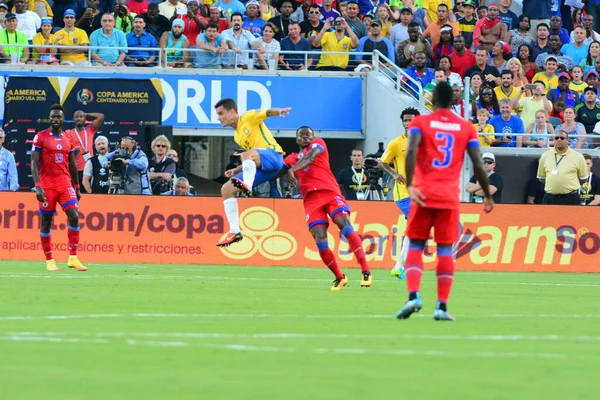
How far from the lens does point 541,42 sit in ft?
98.9

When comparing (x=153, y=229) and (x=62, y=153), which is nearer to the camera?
(x=62, y=153)

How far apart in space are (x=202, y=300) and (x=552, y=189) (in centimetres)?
1220

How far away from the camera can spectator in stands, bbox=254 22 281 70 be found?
27625 millimetres

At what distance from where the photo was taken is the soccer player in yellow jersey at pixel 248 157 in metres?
14.6

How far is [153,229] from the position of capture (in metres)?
22.4

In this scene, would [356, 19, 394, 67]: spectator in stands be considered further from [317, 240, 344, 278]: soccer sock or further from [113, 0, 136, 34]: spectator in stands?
[317, 240, 344, 278]: soccer sock

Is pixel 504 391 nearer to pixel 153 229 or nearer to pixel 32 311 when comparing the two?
pixel 32 311

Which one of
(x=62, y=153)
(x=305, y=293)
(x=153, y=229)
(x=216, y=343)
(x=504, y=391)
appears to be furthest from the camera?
(x=153, y=229)

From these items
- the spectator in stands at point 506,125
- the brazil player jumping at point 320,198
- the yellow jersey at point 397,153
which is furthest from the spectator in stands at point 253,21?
the brazil player jumping at point 320,198

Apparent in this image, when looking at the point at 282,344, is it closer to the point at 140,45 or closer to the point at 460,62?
the point at 140,45

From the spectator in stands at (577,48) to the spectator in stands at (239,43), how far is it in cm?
779

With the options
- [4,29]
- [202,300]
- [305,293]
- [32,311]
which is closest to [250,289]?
[305,293]

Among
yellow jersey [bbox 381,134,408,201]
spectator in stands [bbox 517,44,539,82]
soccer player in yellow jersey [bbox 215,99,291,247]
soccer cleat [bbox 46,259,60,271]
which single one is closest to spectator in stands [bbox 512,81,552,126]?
spectator in stands [bbox 517,44,539,82]

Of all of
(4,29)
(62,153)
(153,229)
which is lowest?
(153,229)
